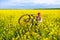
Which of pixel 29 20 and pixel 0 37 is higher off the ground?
pixel 29 20

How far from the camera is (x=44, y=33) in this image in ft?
30.8

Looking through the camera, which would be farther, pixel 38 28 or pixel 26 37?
pixel 38 28

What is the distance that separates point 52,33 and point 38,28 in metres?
1.34

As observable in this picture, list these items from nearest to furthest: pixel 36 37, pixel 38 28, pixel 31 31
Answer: pixel 36 37 → pixel 31 31 → pixel 38 28

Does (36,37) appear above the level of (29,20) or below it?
below

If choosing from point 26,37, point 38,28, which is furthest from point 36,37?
point 38,28

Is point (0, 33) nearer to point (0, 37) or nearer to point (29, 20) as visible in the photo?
point (0, 37)

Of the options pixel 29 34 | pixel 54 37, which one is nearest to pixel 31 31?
pixel 29 34

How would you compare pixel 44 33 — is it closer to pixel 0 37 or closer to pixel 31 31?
pixel 31 31

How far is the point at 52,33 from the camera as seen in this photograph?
9.00 m

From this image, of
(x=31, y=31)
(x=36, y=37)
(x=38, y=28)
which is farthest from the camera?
(x=38, y=28)

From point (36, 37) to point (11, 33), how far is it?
45.6 inches

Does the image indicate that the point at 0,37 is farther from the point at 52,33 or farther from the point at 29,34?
the point at 52,33

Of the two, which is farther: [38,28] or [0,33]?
[38,28]
